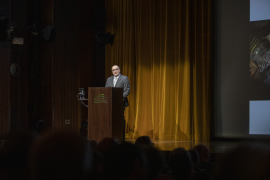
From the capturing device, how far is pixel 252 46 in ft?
15.9

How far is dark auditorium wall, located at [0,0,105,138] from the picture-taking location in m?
5.46

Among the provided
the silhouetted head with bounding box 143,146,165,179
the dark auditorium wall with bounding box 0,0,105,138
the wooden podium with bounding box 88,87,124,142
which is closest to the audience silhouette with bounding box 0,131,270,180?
the silhouetted head with bounding box 143,146,165,179

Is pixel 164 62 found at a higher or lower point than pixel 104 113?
higher

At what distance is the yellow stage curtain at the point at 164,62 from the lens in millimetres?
5332

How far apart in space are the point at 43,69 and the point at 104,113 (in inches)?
96.1

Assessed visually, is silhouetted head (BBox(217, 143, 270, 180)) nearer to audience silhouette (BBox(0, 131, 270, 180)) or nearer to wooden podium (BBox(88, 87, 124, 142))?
audience silhouette (BBox(0, 131, 270, 180))

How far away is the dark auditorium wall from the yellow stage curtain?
0.84 metres

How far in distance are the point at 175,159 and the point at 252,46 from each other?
14.8 ft

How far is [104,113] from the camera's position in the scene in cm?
390

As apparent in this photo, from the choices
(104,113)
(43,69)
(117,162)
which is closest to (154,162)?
(117,162)

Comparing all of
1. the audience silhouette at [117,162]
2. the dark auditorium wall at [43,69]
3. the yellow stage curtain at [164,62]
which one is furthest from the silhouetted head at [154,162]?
the dark auditorium wall at [43,69]

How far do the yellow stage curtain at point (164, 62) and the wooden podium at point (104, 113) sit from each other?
1796 mm

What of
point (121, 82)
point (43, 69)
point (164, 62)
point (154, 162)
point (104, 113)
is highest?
point (164, 62)

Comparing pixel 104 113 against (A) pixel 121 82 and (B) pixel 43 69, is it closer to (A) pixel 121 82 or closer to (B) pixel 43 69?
(A) pixel 121 82
